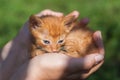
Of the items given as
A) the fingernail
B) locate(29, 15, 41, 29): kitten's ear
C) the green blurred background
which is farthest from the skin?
the green blurred background

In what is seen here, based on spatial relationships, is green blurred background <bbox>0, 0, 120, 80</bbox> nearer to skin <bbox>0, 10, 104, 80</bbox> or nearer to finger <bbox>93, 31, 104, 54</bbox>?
finger <bbox>93, 31, 104, 54</bbox>

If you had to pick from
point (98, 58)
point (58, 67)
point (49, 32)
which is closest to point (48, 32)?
point (49, 32)

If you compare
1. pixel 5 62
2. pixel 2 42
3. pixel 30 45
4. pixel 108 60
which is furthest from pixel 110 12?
pixel 30 45

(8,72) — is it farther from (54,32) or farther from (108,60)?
(108,60)

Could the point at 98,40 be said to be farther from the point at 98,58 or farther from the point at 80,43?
the point at 98,58

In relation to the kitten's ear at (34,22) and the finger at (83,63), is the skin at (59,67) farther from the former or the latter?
the kitten's ear at (34,22)

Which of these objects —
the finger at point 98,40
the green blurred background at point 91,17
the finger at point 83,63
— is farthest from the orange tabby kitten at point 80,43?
the green blurred background at point 91,17
